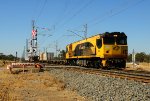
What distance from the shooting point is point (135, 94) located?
13016 millimetres

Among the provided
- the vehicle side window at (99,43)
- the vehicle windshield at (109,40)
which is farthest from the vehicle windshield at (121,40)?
the vehicle side window at (99,43)

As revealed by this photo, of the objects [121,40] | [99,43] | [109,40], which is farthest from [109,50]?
[121,40]

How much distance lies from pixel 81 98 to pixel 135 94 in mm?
2876

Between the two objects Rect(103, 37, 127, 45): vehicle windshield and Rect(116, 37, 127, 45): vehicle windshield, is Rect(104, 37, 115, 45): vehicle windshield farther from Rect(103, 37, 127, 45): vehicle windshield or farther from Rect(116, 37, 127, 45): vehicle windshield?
Rect(116, 37, 127, 45): vehicle windshield

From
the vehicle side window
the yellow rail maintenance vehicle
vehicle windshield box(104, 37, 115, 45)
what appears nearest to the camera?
the yellow rail maintenance vehicle

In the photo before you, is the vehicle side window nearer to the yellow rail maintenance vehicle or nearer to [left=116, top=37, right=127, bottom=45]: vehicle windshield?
the yellow rail maintenance vehicle

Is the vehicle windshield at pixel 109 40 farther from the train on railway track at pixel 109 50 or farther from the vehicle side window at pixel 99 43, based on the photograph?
the vehicle side window at pixel 99 43

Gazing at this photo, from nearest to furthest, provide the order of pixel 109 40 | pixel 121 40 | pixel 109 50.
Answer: pixel 109 50 → pixel 109 40 → pixel 121 40

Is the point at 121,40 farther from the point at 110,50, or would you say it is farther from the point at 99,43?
the point at 99,43

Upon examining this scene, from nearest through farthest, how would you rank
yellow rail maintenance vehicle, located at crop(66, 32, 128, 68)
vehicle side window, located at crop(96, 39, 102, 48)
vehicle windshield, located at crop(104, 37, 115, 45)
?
1. yellow rail maintenance vehicle, located at crop(66, 32, 128, 68)
2. vehicle windshield, located at crop(104, 37, 115, 45)
3. vehicle side window, located at crop(96, 39, 102, 48)

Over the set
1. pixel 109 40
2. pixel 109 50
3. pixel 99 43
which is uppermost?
pixel 109 40

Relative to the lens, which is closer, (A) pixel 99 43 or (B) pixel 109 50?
(B) pixel 109 50

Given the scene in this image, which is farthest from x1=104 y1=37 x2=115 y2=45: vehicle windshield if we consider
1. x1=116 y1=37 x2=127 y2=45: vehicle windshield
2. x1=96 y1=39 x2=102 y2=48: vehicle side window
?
x1=96 y1=39 x2=102 y2=48: vehicle side window

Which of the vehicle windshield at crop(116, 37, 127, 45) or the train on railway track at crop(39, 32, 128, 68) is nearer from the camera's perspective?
the train on railway track at crop(39, 32, 128, 68)
